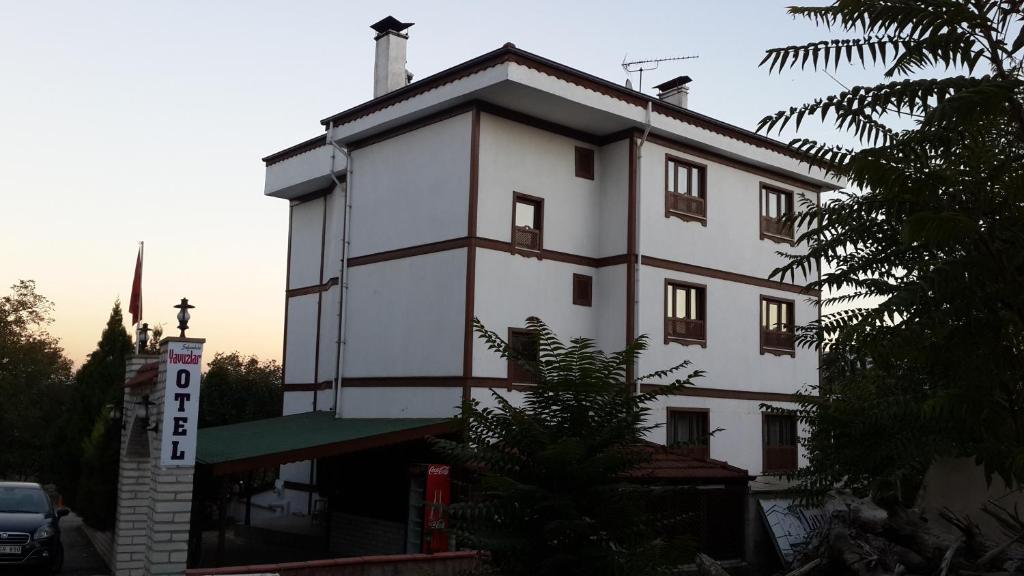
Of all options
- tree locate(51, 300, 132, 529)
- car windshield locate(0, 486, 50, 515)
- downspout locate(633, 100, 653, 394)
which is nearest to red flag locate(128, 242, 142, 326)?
tree locate(51, 300, 132, 529)

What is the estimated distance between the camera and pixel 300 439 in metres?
17.1

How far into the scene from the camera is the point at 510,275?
63.3 feet

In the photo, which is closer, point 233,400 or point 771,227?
point 771,227

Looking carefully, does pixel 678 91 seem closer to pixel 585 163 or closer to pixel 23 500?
pixel 585 163

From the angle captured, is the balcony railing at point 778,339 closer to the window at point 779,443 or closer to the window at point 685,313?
the window at point 779,443

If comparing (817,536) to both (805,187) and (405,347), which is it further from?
(805,187)

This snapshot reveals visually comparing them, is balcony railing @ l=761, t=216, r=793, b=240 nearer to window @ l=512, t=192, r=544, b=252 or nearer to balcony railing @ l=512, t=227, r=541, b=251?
window @ l=512, t=192, r=544, b=252

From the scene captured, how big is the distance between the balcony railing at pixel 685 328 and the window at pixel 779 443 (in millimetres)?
3241

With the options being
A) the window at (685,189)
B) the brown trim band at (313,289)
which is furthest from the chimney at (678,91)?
the brown trim band at (313,289)

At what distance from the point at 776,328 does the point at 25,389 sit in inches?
1382

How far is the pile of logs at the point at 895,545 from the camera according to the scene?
1050cm

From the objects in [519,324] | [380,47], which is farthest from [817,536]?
[380,47]

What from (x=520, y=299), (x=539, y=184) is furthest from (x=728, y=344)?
(x=539, y=184)

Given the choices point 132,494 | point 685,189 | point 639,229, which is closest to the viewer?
point 132,494
